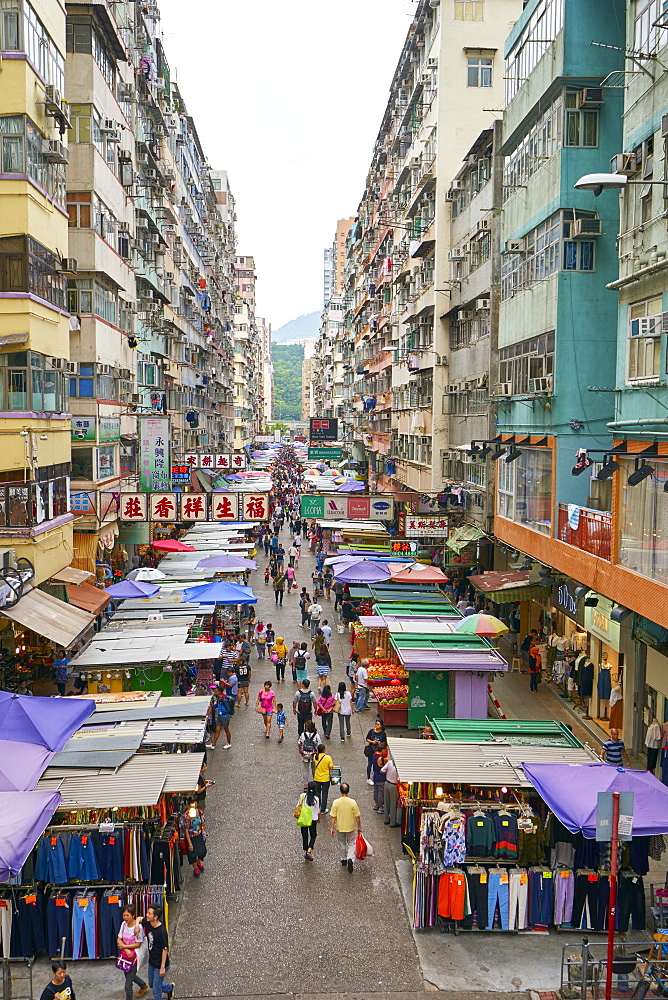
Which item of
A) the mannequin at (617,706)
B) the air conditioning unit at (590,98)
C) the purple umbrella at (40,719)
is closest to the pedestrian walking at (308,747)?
the purple umbrella at (40,719)

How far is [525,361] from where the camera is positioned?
23.8 meters

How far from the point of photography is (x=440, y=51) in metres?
35.0

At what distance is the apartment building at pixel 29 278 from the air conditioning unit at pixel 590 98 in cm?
1137

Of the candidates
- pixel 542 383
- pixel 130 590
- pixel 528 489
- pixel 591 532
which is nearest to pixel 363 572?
pixel 528 489

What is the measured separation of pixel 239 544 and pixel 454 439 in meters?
9.12

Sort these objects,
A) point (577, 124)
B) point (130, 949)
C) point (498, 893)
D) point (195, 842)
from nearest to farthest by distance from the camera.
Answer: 1. point (130, 949)
2. point (498, 893)
3. point (195, 842)
4. point (577, 124)

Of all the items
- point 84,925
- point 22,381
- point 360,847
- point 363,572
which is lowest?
point 360,847

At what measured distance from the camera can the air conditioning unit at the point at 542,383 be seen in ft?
70.8

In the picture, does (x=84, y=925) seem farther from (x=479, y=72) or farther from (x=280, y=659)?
(x=479, y=72)

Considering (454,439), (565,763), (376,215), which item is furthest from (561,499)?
(376,215)

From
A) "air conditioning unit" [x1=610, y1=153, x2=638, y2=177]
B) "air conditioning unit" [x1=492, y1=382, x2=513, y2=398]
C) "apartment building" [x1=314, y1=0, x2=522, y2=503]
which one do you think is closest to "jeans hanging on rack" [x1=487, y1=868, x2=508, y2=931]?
"air conditioning unit" [x1=610, y1=153, x2=638, y2=177]

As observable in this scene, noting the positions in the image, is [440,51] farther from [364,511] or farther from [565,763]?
[565,763]

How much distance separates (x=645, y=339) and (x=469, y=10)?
24.0 metres

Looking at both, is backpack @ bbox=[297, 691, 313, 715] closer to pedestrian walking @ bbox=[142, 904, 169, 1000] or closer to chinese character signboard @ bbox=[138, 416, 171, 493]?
pedestrian walking @ bbox=[142, 904, 169, 1000]
